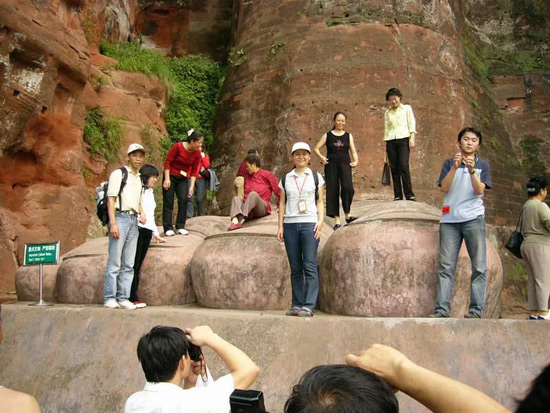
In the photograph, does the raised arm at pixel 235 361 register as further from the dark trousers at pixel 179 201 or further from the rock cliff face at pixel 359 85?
the rock cliff face at pixel 359 85

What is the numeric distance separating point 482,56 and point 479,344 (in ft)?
37.6

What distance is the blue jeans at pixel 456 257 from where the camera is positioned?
4.38 m

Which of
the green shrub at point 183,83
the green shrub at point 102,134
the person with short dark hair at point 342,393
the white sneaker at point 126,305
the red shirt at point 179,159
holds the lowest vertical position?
the white sneaker at point 126,305

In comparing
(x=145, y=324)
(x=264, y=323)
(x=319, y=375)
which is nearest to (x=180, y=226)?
(x=145, y=324)

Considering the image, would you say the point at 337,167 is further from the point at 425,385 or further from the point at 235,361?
the point at 425,385

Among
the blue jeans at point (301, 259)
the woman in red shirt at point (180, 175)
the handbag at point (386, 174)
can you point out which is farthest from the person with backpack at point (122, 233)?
the handbag at point (386, 174)

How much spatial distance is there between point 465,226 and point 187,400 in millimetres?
2775

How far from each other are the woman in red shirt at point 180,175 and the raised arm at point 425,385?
5.18 metres

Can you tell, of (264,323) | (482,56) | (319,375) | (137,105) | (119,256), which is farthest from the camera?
(482,56)

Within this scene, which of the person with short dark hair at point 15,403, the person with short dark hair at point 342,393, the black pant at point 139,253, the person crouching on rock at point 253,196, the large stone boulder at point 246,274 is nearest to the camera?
the person with short dark hair at point 342,393

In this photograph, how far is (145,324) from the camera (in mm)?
4664

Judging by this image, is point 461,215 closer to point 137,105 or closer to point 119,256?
point 119,256

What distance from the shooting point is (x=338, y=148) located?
21.5 ft

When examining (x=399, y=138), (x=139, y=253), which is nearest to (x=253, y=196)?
(x=139, y=253)
